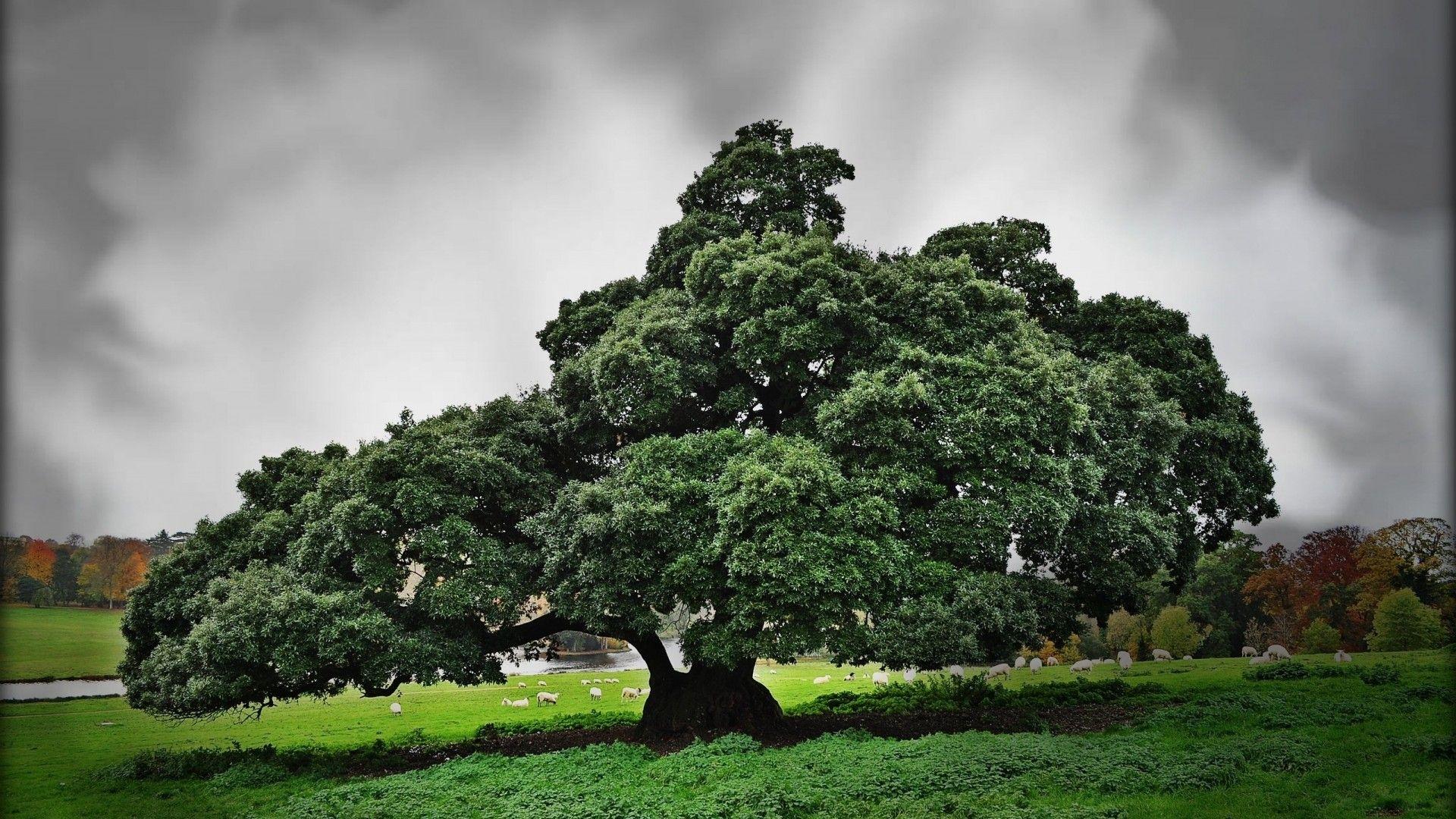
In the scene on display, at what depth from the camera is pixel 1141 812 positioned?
10.8m

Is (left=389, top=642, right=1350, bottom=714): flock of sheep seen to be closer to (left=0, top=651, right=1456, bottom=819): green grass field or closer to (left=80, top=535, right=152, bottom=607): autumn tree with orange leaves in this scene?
(left=0, top=651, right=1456, bottom=819): green grass field

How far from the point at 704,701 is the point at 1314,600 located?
41.9m

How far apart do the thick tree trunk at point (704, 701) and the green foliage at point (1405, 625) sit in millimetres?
33260

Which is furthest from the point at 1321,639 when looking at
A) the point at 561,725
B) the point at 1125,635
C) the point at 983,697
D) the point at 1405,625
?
the point at 561,725

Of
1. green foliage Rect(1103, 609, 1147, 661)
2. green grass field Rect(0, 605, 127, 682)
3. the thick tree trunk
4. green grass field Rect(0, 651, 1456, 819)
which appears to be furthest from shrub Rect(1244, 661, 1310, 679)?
green grass field Rect(0, 605, 127, 682)

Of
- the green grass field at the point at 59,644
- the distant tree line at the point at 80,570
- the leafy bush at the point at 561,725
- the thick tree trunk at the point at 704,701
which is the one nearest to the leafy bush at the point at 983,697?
the thick tree trunk at the point at 704,701

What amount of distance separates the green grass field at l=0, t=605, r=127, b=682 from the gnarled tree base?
3662 centimetres

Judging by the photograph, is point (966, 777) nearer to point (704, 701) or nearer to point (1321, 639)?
point (704, 701)

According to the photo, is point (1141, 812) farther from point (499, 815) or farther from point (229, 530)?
point (229, 530)

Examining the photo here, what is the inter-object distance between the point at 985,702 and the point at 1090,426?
33.7ft

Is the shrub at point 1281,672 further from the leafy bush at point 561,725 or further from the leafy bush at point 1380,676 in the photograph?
the leafy bush at point 561,725

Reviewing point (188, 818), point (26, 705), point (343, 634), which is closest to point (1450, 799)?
point (343, 634)

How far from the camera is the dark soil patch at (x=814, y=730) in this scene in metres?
19.2

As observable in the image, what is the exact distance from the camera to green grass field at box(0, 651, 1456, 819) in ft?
37.3
